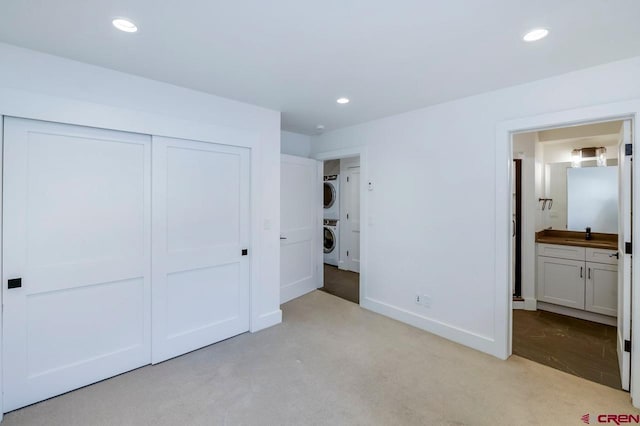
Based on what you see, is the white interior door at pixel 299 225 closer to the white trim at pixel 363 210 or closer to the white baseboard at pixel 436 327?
the white trim at pixel 363 210

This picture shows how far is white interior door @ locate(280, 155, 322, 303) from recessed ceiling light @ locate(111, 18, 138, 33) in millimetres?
2307

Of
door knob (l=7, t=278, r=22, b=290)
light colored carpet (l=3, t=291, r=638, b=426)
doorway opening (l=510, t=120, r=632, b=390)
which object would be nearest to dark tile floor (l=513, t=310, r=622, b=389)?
doorway opening (l=510, t=120, r=632, b=390)

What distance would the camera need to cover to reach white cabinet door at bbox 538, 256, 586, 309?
3.49 meters

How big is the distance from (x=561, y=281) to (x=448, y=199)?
197cm

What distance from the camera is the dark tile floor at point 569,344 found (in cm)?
245

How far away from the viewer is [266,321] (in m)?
3.27

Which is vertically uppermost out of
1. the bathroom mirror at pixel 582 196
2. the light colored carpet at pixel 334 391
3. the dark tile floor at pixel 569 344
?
the bathroom mirror at pixel 582 196

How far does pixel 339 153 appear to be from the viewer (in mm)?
4086

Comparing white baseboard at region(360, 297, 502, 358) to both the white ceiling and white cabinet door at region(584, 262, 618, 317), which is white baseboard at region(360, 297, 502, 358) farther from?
the white ceiling

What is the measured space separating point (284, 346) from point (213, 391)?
793 mm

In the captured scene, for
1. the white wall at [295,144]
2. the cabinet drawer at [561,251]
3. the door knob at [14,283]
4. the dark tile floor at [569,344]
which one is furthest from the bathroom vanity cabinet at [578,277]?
the door knob at [14,283]

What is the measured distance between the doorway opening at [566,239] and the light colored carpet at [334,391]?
0.63m

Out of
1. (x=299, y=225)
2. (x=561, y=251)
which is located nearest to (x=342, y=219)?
(x=299, y=225)

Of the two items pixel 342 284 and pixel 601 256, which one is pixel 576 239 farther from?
pixel 342 284
